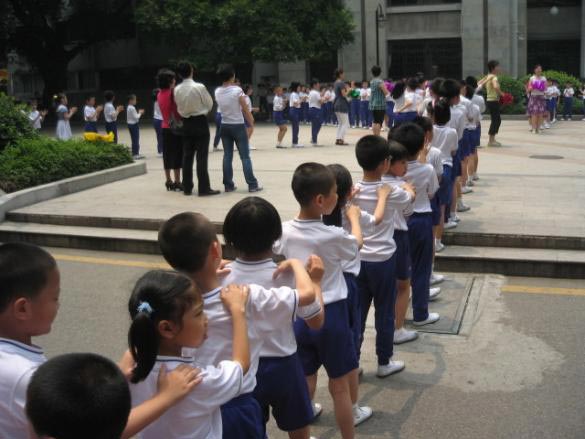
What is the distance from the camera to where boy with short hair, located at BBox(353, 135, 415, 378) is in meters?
4.74

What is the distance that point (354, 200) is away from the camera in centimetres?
492

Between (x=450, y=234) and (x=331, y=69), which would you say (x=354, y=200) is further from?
(x=331, y=69)

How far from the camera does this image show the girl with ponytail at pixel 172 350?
2396 millimetres

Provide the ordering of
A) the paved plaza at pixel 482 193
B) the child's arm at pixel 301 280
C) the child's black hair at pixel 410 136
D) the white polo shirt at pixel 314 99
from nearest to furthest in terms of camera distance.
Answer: the child's arm at pixel 301 280 < the child's black hair at pixel 410 136 < the paved plaza at pixel 482 193 < the white polo shirt at pixel 314 99

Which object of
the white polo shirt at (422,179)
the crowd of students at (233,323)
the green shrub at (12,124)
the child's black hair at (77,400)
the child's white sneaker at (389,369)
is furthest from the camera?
the green shrub at (12,124)

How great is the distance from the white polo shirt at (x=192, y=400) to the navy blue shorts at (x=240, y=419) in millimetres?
284

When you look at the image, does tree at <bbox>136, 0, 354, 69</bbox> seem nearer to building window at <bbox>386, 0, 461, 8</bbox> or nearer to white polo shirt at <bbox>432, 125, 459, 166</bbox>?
building window at <bbox>386, 0, 461, 8</bbox>

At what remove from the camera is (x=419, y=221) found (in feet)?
19.0

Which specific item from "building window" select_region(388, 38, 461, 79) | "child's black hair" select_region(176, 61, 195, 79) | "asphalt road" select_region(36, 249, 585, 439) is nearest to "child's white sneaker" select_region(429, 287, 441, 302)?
"asphalt road" select_region(36, 249, 585, 439)

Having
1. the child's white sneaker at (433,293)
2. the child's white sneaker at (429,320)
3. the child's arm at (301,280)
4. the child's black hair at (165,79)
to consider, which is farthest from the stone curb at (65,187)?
the child's arm at (301,280)

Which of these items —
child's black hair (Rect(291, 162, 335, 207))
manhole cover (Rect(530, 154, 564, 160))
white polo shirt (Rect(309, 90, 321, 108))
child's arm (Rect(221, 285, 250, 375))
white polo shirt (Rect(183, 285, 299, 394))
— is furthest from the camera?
white polo shirt (Rect(309, 90, 321, 108))

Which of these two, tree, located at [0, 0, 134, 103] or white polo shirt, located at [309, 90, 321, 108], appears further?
tree, located at [0, 0, 134, 103]

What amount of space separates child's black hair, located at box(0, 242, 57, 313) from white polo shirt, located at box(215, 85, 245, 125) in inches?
328

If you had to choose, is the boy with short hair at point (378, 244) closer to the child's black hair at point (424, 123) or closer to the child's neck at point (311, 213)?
the child's neck at point (311, 213)
